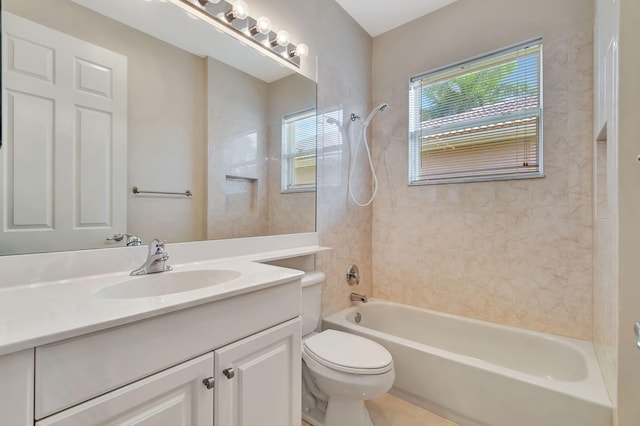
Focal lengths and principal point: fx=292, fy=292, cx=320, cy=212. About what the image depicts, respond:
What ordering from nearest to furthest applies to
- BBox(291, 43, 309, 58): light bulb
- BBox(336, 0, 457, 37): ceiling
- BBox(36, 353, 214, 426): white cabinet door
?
BBox(36, 353, 214, 426): white cabinet door, BBox(291, 43, 309, 58): light bulb, BBox(336, 0, 457, 37): ceiling

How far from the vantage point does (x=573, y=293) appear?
5.58 feet

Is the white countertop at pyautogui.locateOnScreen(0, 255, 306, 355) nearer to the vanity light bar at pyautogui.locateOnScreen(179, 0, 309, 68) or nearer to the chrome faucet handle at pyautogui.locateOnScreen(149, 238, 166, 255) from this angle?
the chrome faucet handle at pyautogui.locateOnScreen(149, 238, 166, 255)

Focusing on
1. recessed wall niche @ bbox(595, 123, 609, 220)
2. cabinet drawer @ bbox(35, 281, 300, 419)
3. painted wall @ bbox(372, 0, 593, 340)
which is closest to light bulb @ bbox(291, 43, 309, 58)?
painted wall @ bbox(372, 0, 593, 340)

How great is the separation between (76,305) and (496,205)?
85.3 inches

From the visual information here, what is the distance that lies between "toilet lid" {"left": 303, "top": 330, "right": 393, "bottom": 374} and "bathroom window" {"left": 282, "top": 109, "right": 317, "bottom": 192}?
2.93ft

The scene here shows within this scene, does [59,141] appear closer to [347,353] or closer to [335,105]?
[347,353]

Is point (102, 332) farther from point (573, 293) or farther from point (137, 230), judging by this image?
point (573, 293)

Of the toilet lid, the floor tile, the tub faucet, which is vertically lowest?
the floor tile

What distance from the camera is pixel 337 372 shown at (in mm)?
1340

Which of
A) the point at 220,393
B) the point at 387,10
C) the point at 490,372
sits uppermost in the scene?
the point at 387,10

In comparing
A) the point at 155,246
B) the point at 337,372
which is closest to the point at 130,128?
the point at 155,246

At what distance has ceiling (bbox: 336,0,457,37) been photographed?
6.86ft

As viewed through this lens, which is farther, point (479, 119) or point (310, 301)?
point (479, 119)

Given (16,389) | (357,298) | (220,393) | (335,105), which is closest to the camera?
(16,389)
